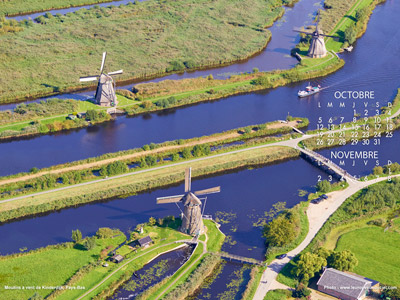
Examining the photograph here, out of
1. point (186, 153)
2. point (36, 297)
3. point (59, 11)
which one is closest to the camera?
point (36, 297)

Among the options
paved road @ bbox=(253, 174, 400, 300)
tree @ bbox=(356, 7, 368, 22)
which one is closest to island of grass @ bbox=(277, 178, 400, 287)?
paved road @ bbox=(253, 174, 400, 300)

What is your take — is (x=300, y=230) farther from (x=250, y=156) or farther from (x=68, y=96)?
(x=68, y=96)

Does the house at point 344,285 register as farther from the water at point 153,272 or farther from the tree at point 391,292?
the water at point 153,272

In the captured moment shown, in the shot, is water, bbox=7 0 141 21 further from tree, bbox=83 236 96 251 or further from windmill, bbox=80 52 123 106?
tree, bbox=83 236 96 251

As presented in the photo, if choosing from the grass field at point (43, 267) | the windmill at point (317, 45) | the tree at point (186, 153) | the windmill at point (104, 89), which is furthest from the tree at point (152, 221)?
the windmill at point (317, 45)

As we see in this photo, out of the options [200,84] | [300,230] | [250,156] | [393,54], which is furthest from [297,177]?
[393,54]

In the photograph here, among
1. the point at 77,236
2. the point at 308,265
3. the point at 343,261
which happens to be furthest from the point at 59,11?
the point at 343,261

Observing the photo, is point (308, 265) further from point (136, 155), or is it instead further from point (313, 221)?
point (136, 155)
